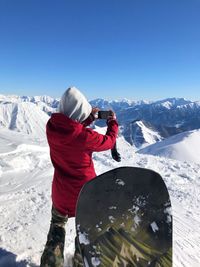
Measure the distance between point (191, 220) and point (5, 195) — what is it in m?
4.08

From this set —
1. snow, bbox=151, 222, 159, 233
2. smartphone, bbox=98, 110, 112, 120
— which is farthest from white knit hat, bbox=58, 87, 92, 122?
snow, bbox=151, 222, 159, 233

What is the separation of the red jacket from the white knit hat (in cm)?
7

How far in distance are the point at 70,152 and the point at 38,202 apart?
378 cm

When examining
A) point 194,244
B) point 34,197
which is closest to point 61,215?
point 194,244

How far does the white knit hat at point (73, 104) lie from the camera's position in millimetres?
3225

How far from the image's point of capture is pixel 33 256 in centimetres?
436

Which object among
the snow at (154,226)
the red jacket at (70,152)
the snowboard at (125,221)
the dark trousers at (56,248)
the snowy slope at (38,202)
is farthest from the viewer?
the snowy slope at (38,202)

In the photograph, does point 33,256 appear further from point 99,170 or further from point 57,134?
point 99,170

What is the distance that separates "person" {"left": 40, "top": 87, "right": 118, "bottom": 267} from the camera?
322cm

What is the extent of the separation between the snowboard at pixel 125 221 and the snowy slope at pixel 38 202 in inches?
57.1

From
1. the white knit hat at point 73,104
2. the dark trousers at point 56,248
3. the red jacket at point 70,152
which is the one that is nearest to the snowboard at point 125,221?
the red jacket at point 70,152

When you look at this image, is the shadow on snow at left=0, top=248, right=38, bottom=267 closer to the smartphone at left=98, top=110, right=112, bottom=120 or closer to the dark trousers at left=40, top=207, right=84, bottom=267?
the dark trousers at left=40, top=207, right=84, bottom=267

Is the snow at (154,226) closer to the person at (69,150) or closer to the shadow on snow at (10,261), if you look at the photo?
the person at (69,150)

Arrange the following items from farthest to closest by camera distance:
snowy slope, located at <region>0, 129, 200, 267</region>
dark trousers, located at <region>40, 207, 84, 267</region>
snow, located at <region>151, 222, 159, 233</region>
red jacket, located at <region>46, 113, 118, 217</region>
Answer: snowy slope, located at <region>0, 129, 200, 267</region>
dark trousers, located at <region>40, 207, 84, 267</region>
red jacket, located at <region>46, 113, 118, 217</region>
snow, located at <region>151, 222, 159, 233</region>
